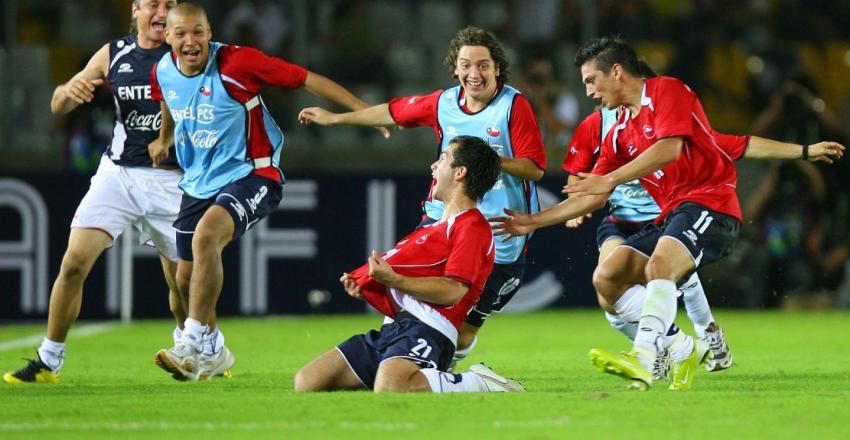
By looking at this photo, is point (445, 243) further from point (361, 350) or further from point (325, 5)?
point (325, 5)

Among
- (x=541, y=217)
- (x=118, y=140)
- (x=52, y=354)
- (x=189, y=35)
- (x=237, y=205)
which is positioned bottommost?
(x=52, y=354)

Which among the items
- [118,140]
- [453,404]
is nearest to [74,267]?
[118,140]

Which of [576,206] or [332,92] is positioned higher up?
[332,92]

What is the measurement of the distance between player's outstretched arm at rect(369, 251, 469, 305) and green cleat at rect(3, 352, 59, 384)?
239 centimetres

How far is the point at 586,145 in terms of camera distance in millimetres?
8641

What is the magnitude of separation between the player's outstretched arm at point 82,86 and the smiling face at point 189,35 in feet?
2.06

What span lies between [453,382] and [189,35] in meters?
2.72

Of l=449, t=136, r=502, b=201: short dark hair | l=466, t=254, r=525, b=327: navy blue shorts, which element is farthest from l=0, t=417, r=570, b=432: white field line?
l=466, t=254, r=525, b=327: navy blue shorts

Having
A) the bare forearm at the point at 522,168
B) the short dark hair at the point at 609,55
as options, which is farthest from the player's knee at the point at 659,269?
the short dark hair at the point at 609,55

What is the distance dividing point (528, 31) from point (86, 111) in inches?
205

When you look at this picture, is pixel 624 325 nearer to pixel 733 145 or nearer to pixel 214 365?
pixel 733 145

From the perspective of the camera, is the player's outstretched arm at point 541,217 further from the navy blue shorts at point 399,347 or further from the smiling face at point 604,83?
the navy blue shorts at point 399,347

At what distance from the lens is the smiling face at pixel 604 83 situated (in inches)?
305

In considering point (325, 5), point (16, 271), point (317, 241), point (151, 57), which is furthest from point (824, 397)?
point (325, 5)
